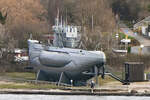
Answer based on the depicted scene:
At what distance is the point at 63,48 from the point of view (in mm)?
33594

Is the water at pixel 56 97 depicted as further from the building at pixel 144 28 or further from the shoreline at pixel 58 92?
the building at pixel 144 28

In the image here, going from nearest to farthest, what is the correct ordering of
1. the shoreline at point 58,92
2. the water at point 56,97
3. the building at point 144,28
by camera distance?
the water at point 56,97 → the shoreline at point 58,92 → the building at point 144,28

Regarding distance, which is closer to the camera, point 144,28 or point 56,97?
point 56,97

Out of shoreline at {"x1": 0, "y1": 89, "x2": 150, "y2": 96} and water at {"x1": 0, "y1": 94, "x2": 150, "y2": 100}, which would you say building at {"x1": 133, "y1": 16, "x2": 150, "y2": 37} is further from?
water at {"x1": 0, "y1": 94, "x2": 150, "y2": 100}

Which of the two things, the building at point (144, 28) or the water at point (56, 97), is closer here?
the water at point (56, 97)

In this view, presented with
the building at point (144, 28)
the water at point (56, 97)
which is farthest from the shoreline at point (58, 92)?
the building at point (144, 28)

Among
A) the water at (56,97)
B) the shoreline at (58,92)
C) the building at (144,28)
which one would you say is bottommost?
the water at (56,97)

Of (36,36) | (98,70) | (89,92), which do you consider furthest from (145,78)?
(36,36)

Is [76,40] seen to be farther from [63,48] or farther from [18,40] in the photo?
[18,40]

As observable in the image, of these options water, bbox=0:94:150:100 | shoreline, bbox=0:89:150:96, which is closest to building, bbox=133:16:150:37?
shoreline, bbox=0:89:150:96

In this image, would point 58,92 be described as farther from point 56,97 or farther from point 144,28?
point 144,28

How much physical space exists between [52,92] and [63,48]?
17.2 ft

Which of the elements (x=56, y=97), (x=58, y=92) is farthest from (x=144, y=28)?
(x=56, y=97)

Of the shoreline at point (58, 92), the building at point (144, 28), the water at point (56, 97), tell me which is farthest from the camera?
the building at point (144, 28)
